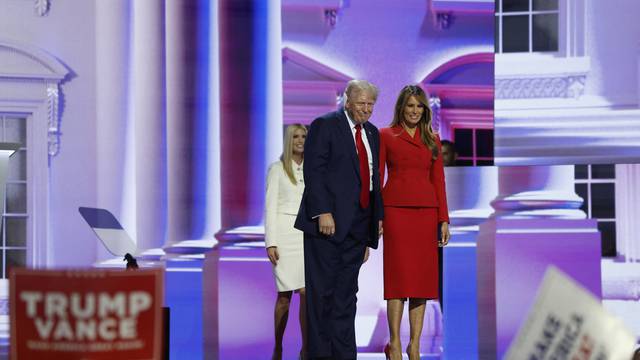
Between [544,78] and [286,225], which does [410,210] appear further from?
[544,78]

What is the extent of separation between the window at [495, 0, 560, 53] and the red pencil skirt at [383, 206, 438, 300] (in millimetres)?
1955

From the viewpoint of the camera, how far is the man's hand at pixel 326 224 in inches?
164

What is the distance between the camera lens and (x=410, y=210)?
169 inches

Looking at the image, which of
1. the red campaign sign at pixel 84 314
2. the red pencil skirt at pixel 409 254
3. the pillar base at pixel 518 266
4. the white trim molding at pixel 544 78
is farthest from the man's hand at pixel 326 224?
the white trim molding at pixel 544 78

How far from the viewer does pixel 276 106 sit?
Result: 580 cm

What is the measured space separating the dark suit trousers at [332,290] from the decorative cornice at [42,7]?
7.87ft

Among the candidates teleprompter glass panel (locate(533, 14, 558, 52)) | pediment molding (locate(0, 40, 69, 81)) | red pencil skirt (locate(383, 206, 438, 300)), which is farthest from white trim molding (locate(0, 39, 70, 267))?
teleprompter glass panel (locate(533, 14, 558, 52))

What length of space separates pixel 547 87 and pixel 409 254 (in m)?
2.03

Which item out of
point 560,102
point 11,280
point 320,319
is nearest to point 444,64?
point 560,102

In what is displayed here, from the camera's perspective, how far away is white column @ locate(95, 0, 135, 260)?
5750 millimetres

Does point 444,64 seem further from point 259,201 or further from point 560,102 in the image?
point 259,201

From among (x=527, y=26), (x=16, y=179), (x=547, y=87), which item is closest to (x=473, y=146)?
(x=547, y=87)

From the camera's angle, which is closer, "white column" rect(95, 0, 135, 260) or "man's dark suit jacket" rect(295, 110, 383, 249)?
"man's dark suit jacket" rect(295, 110, 383, 249)

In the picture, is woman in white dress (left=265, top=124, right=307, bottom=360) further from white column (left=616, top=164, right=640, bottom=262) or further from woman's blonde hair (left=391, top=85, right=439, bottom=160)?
white column (left=616, top=164, right=640, bottom=262)
